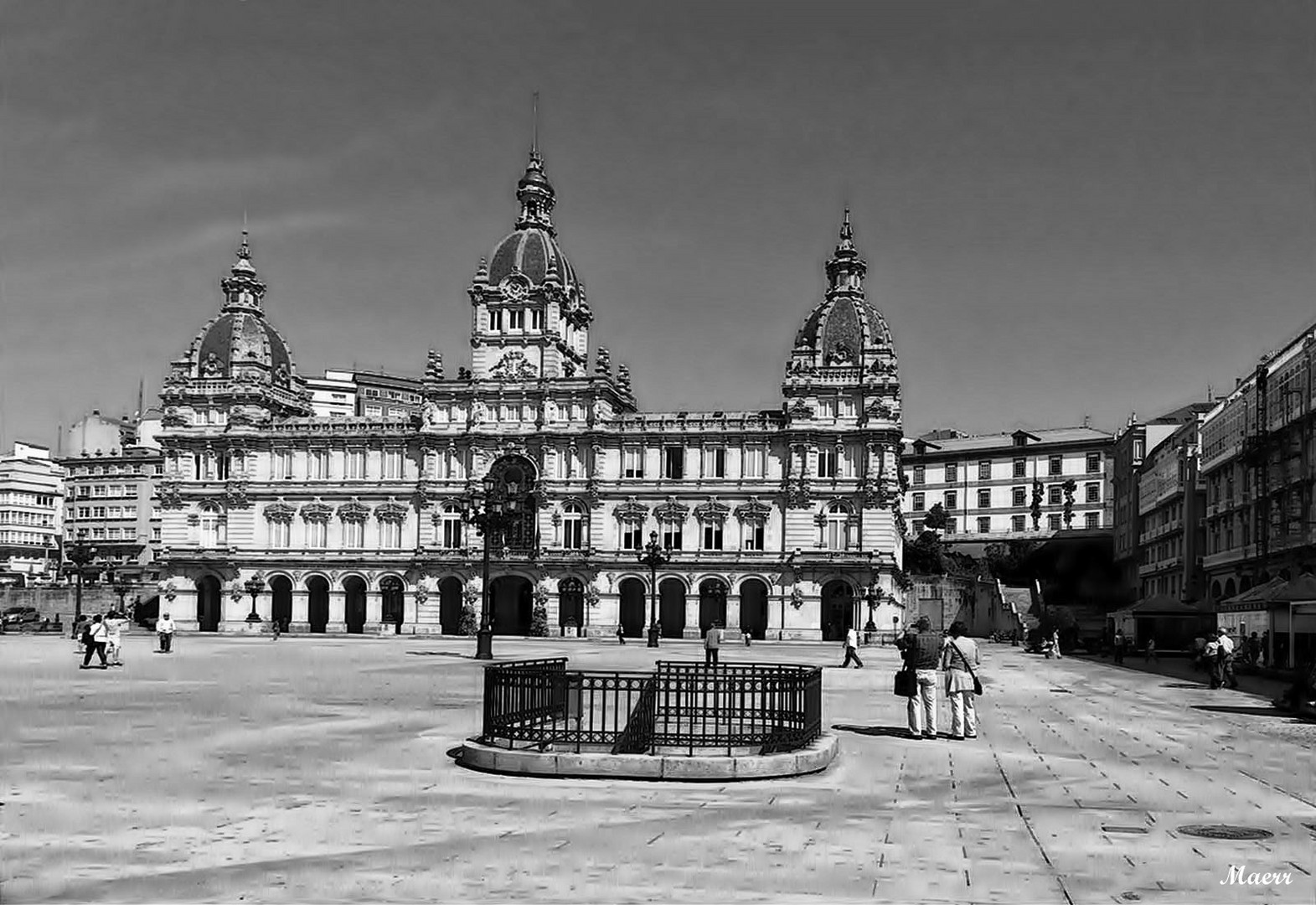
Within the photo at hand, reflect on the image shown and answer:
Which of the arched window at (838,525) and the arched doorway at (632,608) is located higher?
the arched window at (838,525)

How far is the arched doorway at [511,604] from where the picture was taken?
82.8 metres

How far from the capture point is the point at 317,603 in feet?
279

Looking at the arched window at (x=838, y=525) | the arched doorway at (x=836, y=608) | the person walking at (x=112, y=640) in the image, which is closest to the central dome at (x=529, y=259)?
the arched window at (x=838, y=525)

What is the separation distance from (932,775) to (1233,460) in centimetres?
5065

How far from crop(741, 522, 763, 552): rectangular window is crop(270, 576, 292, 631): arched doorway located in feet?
94.1

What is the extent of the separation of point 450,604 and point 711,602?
16181 mm

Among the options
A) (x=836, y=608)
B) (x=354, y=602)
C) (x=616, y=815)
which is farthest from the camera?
(x=354, y=602)

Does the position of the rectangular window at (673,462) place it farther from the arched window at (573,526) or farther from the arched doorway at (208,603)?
the arched doorway at (208,603)

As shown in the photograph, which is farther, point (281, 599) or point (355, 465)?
point (281, 599)

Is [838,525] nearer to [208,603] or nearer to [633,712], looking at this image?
[208,603]

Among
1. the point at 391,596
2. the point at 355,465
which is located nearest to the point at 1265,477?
the point at 391,596

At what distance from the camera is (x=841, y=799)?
14.4 metres

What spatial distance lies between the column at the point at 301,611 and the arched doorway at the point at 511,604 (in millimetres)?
11428

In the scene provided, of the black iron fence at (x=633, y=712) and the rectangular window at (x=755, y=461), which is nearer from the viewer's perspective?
the black iron fence at (x=633, y=712)
